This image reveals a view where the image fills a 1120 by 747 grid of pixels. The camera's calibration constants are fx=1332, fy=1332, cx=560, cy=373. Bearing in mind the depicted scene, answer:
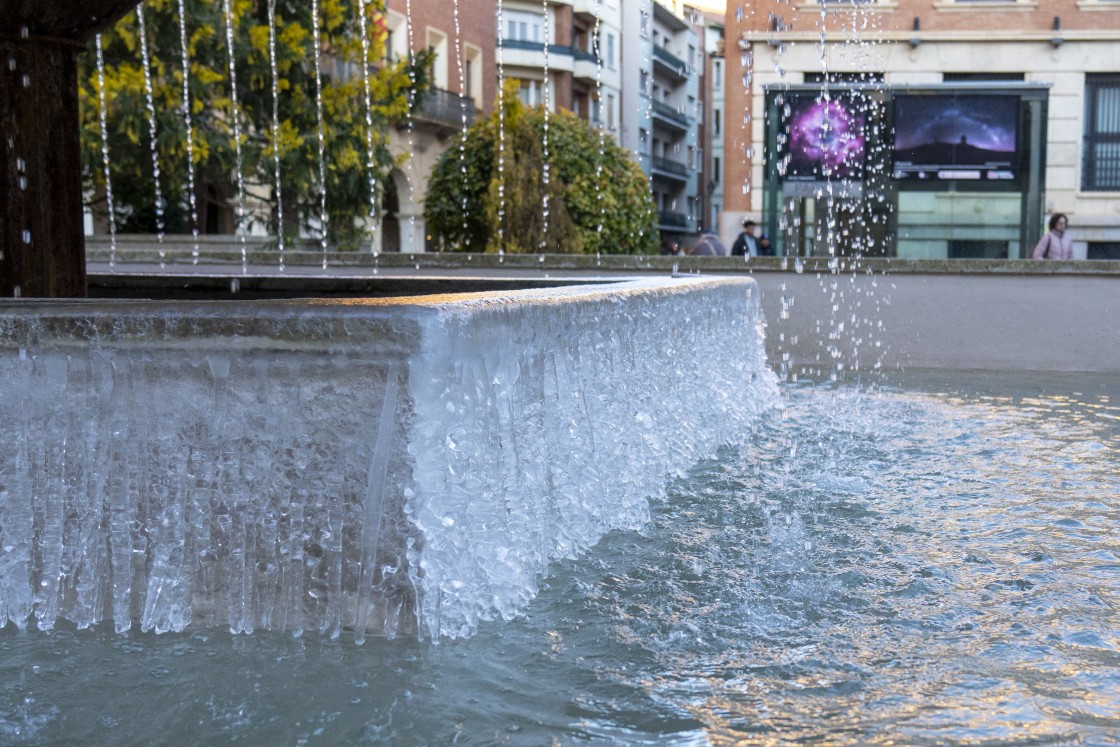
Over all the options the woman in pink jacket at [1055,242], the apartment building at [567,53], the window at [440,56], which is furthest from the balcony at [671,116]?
the woman in pink jacket at [1055,242]

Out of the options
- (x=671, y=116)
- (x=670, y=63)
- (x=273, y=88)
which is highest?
(x=670, y=63)

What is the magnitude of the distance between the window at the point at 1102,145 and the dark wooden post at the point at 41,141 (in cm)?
2069

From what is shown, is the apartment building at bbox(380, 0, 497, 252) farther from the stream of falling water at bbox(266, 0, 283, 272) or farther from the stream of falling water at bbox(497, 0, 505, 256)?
the stream of falling water at bbox(497, 0, 505, 256)

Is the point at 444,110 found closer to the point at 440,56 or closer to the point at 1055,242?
the point at 440,56

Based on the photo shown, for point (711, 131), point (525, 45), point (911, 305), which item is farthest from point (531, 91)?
point (911, 305)

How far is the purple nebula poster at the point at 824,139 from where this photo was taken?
57.9 ft

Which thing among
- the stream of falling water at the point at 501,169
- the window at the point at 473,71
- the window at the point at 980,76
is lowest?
the stream of falling water at the point at 501,169

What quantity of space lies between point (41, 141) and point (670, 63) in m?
57.4

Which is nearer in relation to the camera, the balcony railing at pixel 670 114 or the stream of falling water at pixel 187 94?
the stream of falling water at pixel 187 94

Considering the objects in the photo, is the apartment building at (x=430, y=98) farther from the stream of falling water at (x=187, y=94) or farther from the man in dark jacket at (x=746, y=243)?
the man in dark jacket at (x=746, y=243)

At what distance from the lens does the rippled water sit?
7.82ft

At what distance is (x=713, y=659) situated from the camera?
108 inches

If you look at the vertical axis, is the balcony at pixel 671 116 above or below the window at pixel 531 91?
above

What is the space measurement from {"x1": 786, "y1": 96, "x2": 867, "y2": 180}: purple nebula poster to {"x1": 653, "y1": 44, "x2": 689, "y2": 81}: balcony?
130 ft
